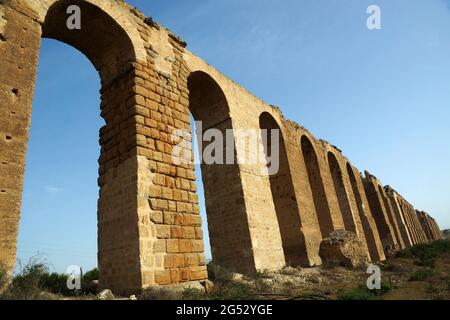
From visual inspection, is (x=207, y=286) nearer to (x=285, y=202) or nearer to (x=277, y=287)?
(x=277, y=287)

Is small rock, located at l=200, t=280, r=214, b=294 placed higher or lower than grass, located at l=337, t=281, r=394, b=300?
higher

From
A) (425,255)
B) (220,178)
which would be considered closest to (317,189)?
(425,255)

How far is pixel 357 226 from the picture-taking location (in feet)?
58.2

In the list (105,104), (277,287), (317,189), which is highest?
(105,104)

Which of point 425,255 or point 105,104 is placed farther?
point 425,255

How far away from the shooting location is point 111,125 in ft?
21.5

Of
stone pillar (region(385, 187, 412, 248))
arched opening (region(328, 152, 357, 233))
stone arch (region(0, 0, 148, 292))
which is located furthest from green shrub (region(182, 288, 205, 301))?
stone pillar (region(385, 187, 412, 248))

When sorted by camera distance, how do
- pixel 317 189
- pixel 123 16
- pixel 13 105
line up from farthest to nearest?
pixel 317 189 → pixel 123 16 → pixel 13 105

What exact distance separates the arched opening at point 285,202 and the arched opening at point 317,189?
129 inches

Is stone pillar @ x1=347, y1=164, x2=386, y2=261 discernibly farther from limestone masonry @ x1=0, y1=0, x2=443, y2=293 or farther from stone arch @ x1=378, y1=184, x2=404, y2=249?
limestone masonry @ x1=0, y1=0, x2=443, y2=293

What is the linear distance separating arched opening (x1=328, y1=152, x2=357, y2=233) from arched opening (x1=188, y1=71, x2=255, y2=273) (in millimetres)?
10239

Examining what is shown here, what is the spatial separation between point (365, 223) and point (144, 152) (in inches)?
700

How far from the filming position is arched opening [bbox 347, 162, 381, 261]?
1922 centimetres
